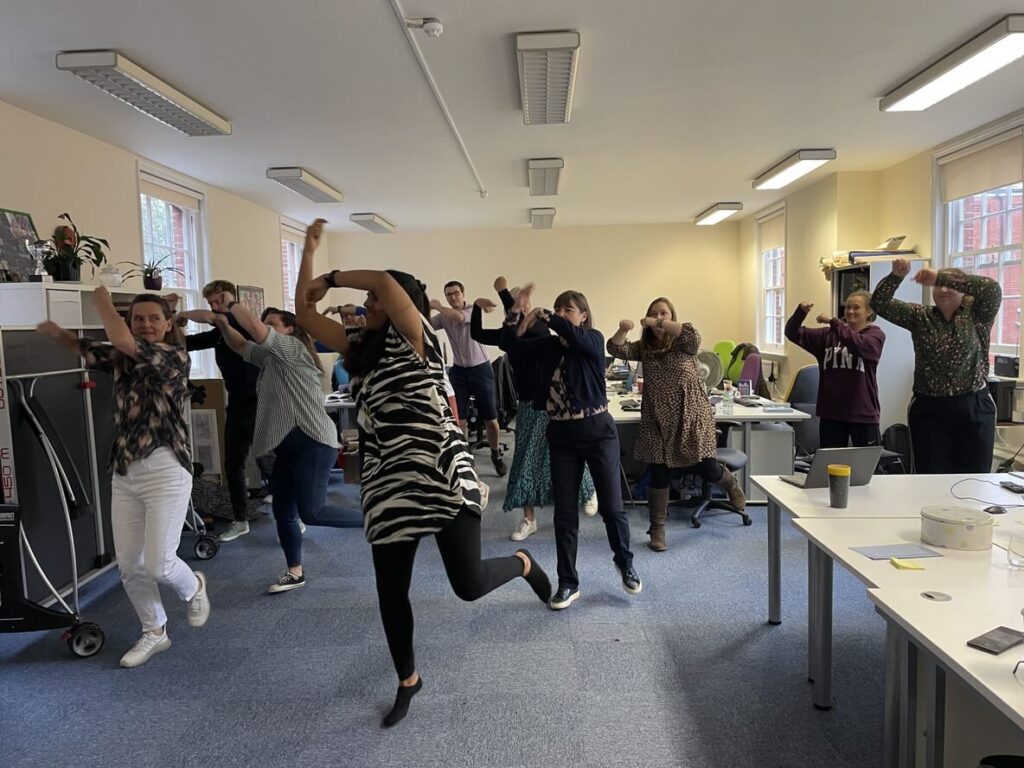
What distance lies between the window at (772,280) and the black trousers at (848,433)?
5.22 metres

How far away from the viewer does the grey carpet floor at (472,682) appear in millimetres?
2070

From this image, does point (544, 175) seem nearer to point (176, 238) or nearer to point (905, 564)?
point (176, 238)

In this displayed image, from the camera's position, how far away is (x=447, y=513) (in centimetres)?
196

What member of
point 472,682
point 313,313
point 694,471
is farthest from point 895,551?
point 694,471

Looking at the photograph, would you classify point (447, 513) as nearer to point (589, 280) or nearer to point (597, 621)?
point (597, 621)

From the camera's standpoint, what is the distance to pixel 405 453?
1934 millimetres

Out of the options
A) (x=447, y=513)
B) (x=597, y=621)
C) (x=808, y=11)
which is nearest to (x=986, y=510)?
(x=597, y=621)

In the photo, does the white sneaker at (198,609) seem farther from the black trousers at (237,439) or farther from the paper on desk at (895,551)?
the paper on desk at (895,551)

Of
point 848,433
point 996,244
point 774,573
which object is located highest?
point 996,244

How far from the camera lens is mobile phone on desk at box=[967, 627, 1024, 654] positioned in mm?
1293

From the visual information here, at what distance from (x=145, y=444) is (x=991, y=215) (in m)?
6.18

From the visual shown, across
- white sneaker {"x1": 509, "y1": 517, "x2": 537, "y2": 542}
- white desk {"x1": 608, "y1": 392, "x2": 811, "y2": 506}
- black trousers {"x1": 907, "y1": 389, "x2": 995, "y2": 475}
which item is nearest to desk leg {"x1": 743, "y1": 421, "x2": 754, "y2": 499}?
white desk {"x1": 608, "y1": 392, "x2": 811, "y2": 506}

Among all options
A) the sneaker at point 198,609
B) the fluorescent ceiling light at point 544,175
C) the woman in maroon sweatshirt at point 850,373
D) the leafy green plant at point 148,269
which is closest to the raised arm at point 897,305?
the woman in maroon sweatshirt at point 850,373

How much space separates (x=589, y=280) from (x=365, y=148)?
18.4 feet
